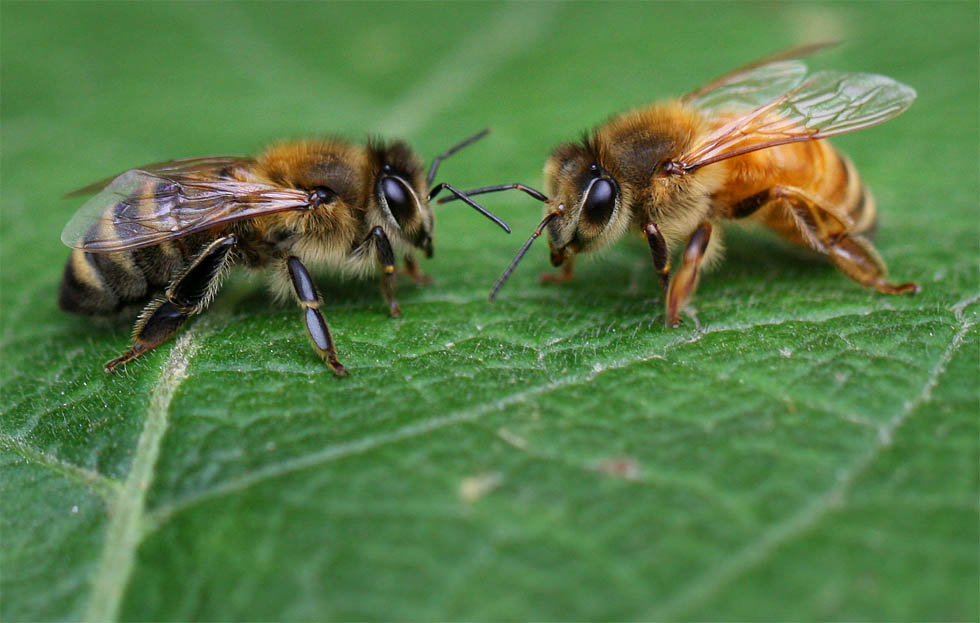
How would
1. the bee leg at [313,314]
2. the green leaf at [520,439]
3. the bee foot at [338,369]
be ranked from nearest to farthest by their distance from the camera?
the green leaf at [520,439] → the bee foot at [338,369] → the bee leg at [313,314]

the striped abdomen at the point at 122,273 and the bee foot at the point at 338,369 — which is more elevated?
the striped abdomen at the point at 122,273

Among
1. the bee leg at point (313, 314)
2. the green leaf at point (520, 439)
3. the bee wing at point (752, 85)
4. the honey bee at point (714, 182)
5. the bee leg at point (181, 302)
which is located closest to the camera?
the green leaf at point (520, 439)

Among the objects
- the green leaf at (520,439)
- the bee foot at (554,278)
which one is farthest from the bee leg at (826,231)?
the bee foot at (554,278)

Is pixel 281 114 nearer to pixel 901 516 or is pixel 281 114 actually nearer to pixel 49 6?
pixel 49 6

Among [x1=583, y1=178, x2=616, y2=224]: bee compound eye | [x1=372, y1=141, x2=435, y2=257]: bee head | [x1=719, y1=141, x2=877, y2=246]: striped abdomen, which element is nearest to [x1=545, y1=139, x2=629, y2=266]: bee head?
[x1=583, y1=178, x2=616, y2=224]: bee compound eye

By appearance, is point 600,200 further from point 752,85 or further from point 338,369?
point 752,85

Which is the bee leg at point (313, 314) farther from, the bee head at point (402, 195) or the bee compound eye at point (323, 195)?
the bee head at point (402, 195)
